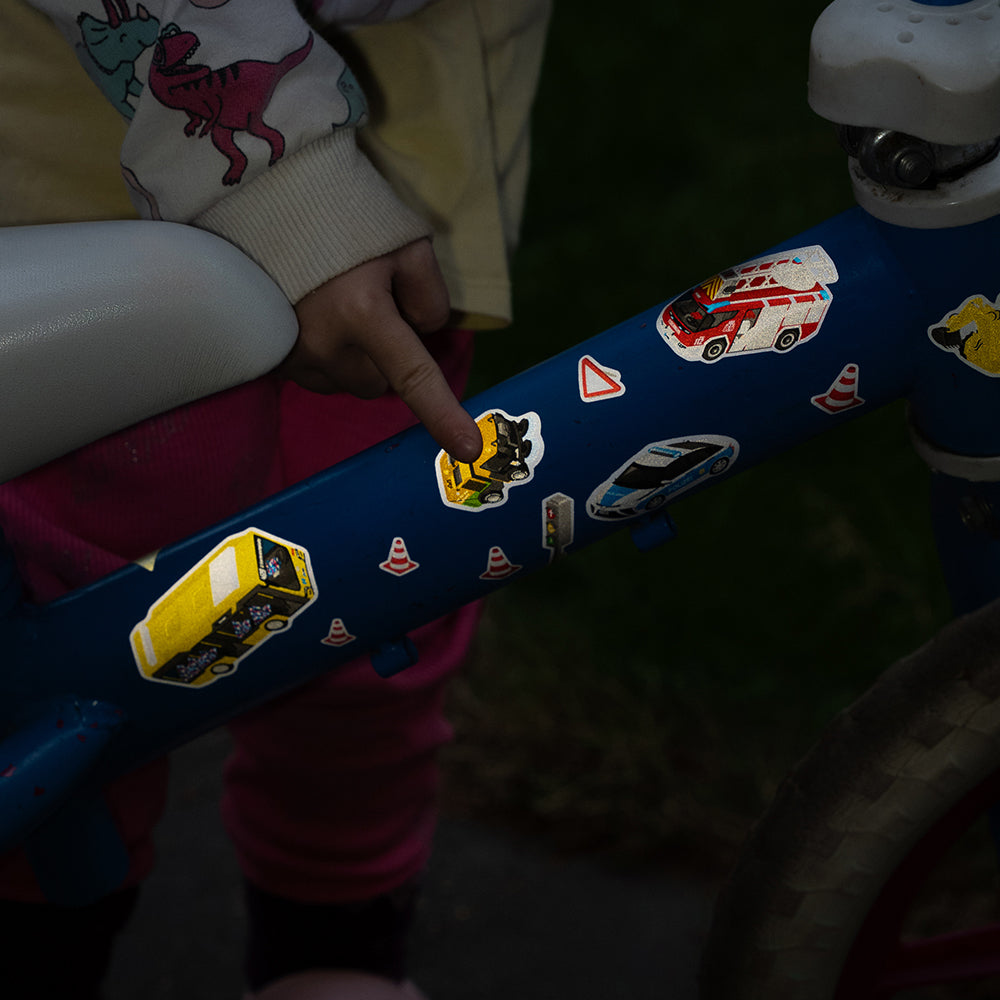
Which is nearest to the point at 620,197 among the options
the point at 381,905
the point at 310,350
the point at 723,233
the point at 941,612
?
the point at 723,233

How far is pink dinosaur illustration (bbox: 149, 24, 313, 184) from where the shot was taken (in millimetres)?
571

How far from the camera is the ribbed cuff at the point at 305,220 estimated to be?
0.59 meters

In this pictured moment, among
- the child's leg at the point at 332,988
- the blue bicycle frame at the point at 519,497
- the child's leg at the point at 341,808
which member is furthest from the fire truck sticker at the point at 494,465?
the child's leg at the point at 332,988

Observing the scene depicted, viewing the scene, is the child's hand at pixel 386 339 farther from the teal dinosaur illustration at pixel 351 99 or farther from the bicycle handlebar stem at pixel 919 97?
the bicycle handlebar stem at pixel 919 97

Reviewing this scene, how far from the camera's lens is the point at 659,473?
587mm

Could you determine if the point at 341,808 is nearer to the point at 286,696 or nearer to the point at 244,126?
the point at 286,696

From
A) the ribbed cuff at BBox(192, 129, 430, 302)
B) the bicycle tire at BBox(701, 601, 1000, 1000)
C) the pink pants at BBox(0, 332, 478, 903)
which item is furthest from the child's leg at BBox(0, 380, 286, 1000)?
the bicycle tire at BBox(701, 601, 1000, 1000)

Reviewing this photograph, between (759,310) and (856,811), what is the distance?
240 mm

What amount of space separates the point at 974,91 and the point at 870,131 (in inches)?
1.9

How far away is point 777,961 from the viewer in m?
0.63

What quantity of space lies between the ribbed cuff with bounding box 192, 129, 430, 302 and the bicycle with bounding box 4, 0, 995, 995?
0.09 metres

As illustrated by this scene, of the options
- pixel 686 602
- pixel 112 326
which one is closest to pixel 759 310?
pixel 112 326

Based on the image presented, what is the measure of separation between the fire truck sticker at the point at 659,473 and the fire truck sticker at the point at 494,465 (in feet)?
0.12

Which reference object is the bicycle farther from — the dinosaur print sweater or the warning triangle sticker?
the dinosaur print sweater
